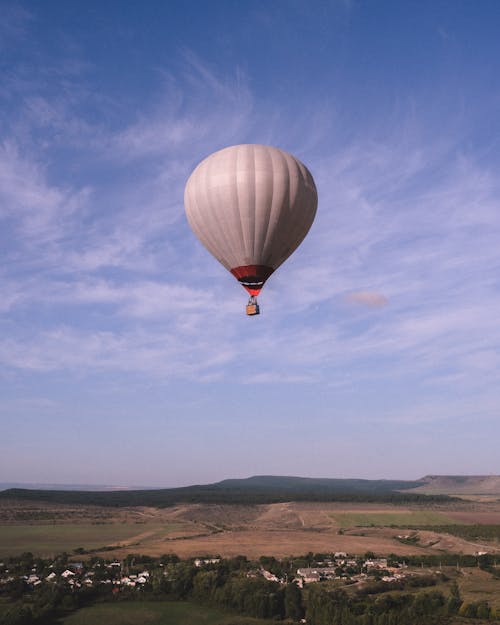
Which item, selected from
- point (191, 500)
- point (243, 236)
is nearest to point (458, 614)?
point (243, 236)

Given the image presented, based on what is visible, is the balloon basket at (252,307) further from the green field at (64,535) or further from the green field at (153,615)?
the green field at (64,535)

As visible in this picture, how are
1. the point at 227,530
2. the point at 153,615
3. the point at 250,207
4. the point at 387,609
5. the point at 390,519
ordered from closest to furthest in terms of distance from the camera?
the point at 250,207 < the point at 387,609 < the point at 153,615 < the point at 227,530 < the point at 390,519

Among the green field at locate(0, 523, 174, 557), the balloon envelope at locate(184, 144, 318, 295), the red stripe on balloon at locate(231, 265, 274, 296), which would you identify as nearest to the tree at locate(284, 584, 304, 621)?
the red stripe on balloon at locate(231, 265, 274, 296)

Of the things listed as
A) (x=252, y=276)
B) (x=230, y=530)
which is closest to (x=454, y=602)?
(x=252, y=276)

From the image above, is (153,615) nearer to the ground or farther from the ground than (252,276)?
nearer to the ground

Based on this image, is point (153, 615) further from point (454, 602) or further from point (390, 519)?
point (390, 519)

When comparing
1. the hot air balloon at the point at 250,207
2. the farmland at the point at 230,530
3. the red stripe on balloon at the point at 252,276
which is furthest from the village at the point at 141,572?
the hot air balloon at the point at 250,207
